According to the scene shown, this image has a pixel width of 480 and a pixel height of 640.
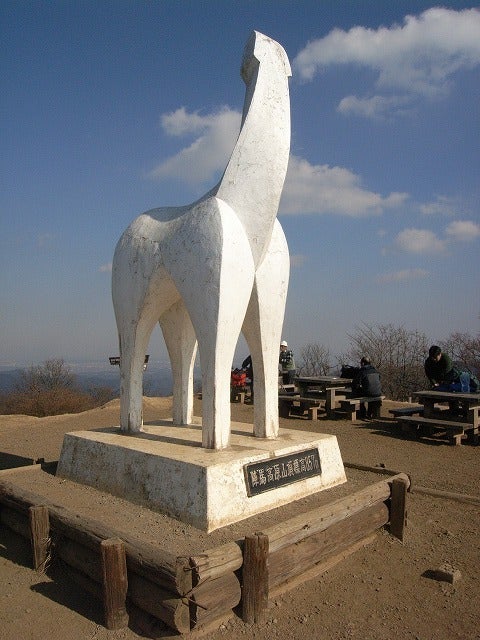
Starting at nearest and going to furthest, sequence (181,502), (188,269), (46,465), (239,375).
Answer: (181,502) < (188,269) < (46,465) < (239,375)

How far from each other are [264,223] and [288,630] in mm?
3349

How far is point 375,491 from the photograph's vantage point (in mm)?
4641

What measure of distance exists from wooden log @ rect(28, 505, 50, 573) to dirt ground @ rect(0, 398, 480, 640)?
107mm

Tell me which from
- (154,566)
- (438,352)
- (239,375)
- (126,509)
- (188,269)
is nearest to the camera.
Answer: (154,566)

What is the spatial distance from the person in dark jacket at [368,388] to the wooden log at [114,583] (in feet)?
27.8

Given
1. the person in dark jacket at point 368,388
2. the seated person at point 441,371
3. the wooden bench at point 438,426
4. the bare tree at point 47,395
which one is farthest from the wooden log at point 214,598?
the bare tree at point 47,395

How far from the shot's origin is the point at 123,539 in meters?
3.51

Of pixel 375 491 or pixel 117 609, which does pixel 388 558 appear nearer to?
pixel 375 491

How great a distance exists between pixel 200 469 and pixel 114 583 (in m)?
1.05

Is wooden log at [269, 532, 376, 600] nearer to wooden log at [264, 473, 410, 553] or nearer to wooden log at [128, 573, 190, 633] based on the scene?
wooden log at [264, 473, 410, 553]

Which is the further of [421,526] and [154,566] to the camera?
[421,526]


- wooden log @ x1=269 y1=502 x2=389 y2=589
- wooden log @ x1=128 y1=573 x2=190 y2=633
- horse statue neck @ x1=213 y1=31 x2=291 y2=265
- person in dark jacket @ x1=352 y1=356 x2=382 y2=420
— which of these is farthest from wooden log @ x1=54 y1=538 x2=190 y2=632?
person in dark jacket @ x1=352 y1=356 x2=382 y2=420

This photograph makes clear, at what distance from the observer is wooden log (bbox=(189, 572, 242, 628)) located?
316 centimetres

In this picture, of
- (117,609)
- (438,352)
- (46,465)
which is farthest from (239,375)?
(117,609)
